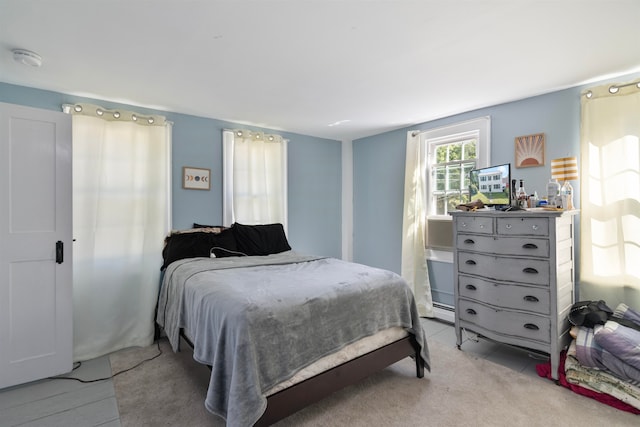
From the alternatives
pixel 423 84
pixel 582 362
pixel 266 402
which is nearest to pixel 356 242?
pixel 423 84

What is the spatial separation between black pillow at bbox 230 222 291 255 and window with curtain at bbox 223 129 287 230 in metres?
0.22

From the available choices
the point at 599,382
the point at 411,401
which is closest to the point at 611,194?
the point at 599,382

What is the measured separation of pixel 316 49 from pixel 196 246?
7.25 feet

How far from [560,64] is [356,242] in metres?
3.26

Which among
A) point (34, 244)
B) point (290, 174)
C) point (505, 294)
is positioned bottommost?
point (505, 294)

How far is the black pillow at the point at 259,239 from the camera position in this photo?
138 inches

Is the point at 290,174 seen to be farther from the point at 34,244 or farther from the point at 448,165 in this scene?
the point at 34,244

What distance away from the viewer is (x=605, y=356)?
2.09 metres

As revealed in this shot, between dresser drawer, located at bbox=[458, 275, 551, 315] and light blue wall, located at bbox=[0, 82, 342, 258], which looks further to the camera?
light blue wall, located at bbox=[0, 82, 342, 258]

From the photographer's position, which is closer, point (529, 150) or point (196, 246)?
point (529, 150)

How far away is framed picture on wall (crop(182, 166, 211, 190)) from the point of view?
3488mm

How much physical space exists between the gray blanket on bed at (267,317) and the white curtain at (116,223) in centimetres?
56

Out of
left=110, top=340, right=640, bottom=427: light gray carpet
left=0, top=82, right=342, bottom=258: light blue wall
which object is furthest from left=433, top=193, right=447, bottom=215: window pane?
left=110, top=340, right=640, bottom=427: light gray carpet

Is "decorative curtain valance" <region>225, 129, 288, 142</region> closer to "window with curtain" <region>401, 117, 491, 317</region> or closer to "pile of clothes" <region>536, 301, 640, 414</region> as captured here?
"window with curtain" <region>401, 117, 491, 317</region>
